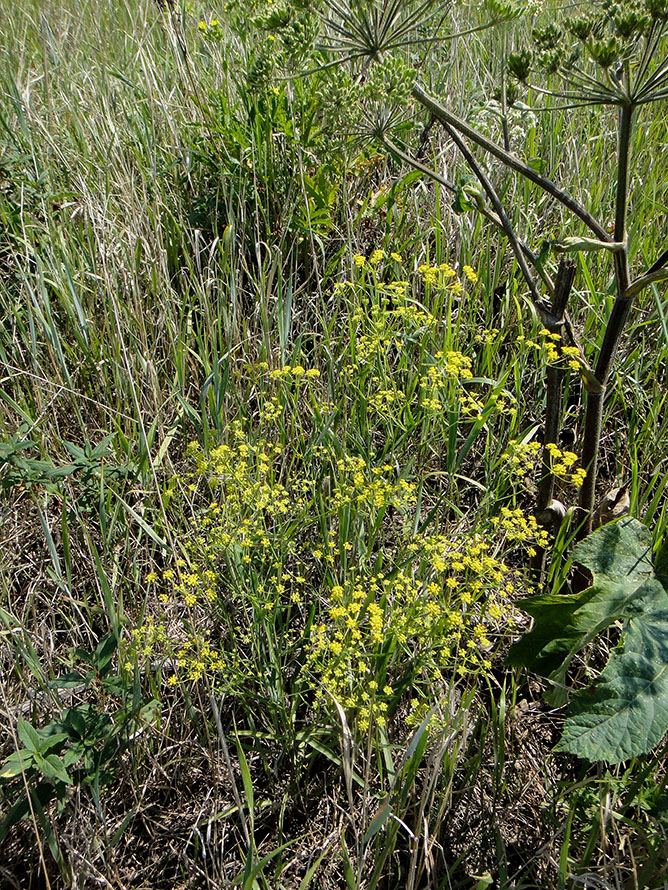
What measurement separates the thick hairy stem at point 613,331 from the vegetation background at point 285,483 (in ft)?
0.54

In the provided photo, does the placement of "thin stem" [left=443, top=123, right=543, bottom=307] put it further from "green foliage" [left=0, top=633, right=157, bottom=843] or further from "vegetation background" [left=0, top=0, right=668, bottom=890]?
"green foliage" [left=0, top=633, right=157, bottom=843]

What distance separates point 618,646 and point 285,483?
1.07 m

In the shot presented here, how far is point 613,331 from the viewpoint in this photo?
167cm

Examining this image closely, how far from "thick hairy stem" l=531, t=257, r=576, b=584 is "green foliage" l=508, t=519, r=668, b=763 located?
0.97 ft

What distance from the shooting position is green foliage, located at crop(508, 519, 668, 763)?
1305 mm

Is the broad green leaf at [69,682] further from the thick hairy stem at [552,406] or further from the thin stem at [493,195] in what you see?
the thin stem at [493,195]

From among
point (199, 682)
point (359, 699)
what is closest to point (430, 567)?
point (359, 699)

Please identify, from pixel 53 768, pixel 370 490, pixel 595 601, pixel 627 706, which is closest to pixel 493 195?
pixel 370 490

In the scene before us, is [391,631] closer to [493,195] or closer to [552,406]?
[552,406]

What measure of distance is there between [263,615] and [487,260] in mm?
1491

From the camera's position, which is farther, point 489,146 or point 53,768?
point 489,146

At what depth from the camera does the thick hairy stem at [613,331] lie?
149cm

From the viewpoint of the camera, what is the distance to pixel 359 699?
5.37ft

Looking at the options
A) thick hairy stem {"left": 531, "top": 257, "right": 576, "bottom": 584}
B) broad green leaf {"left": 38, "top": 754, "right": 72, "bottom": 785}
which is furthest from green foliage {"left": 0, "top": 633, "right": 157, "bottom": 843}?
thick hairy stem {"left": 531, "top": 257, "right": 576, "bottom": 584}
